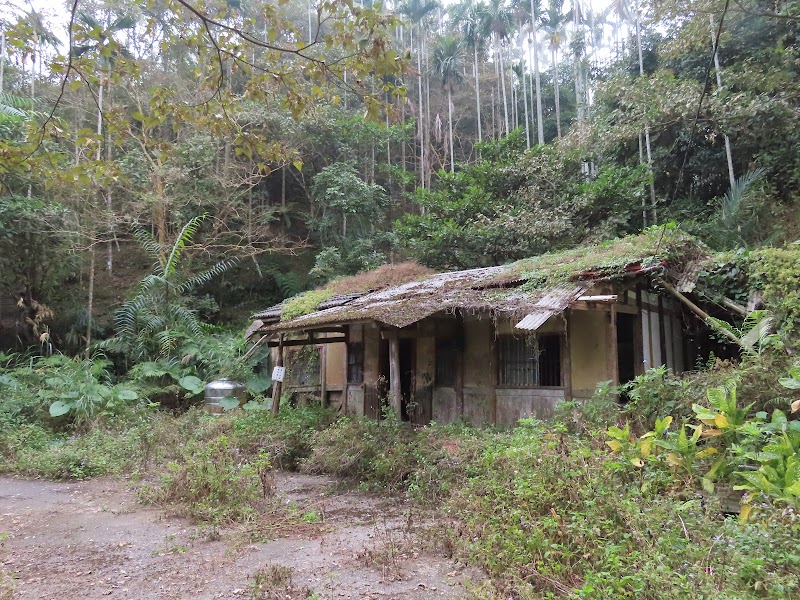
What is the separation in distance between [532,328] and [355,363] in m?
6.89

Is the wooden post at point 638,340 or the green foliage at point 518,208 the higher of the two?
the green foliage at point 518,208

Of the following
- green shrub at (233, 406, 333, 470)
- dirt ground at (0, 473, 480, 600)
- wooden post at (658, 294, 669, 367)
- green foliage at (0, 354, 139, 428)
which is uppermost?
wooden post at (658, 294, 669, 367)

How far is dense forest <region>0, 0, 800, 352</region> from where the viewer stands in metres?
5.11

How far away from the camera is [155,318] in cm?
1627

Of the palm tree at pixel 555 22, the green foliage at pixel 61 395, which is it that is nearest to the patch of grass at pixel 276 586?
the green foliage at pixel 61 395

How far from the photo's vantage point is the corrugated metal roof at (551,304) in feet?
23.2

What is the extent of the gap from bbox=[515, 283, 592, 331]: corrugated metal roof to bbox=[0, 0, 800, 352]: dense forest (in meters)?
2.29

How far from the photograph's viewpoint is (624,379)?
989 centimetres

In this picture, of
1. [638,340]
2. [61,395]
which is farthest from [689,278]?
[61,395]

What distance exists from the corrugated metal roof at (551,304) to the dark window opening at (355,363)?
19.3ft

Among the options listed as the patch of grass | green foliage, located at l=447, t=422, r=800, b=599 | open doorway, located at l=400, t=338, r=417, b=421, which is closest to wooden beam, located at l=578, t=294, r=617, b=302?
green foliage, located at l=447, t=422, r=800, b=599

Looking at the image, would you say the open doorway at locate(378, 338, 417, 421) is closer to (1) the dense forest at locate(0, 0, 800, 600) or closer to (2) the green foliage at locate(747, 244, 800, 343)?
(1) the dense forest at locate(0, 0, 800, 600)

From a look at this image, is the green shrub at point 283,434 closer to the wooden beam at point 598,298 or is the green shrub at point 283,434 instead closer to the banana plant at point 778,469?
the wooden beam at point 598,298

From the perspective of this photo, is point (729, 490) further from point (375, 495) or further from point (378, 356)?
point (378, 356)
